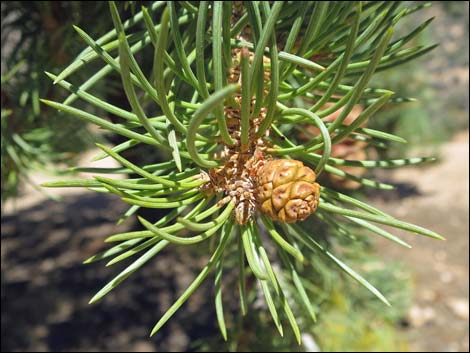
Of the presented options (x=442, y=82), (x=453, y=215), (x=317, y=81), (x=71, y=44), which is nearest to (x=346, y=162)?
(x=317, y=81)

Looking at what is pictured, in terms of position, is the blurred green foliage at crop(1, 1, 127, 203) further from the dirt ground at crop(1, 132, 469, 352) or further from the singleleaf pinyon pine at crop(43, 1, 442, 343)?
the dirt ground at crop(1, 132, 469, 352)

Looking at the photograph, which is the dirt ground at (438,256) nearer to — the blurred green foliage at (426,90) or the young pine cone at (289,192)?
the blurred green foliage at (426,90)

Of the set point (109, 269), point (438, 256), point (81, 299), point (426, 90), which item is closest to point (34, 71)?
point (81, 299)

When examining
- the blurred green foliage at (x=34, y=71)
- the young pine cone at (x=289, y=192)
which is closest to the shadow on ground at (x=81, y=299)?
the blurred green foliage at (x=34, y=71)

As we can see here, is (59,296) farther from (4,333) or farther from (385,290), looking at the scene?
(385,290)

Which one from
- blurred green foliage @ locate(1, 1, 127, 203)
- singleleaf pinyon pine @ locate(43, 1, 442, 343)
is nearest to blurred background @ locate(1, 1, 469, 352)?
blurred green foliage @ locate(1, 1, 127, 203)

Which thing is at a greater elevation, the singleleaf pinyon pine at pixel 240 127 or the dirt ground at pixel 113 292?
the singleleaf pinyon pine at pixel 240 127
